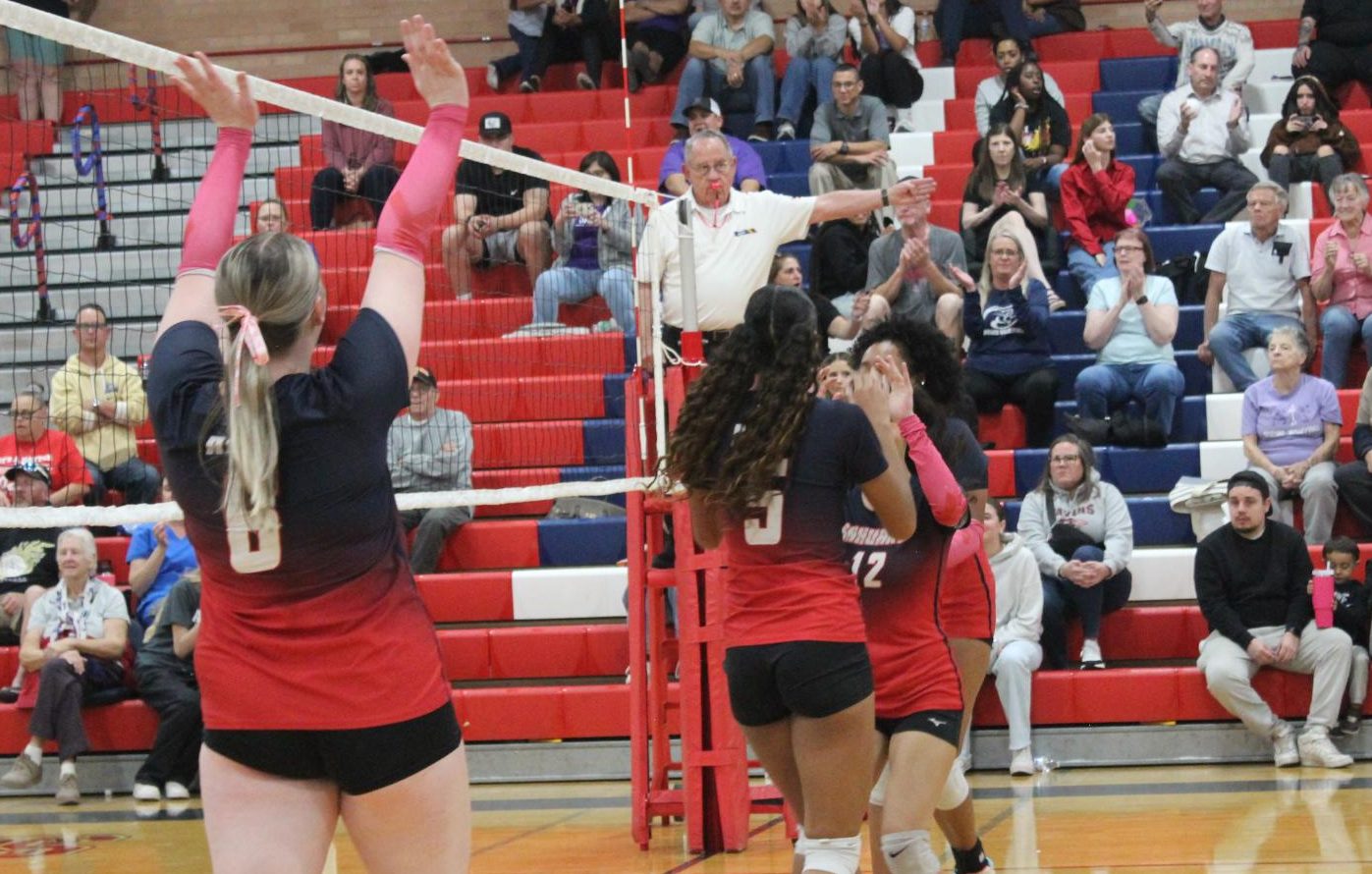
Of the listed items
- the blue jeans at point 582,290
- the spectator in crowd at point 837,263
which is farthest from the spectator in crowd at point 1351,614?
the blue jeans at point 582,290

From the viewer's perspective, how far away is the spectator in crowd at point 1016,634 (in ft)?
30.0

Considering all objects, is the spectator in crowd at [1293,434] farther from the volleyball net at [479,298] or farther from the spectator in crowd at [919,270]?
the volleyball net at [479,298]

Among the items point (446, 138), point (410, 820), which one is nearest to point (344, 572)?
point (410, 820)

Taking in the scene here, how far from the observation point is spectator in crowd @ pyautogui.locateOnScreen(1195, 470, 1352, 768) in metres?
9.07

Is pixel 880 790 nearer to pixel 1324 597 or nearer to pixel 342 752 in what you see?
pixel 342 752

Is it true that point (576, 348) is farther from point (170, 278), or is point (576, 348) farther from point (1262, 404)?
point (1262, 404)

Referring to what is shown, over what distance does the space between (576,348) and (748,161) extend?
2.19m

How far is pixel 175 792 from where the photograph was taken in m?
9.48

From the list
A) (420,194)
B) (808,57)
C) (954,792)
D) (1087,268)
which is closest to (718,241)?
(954,792)

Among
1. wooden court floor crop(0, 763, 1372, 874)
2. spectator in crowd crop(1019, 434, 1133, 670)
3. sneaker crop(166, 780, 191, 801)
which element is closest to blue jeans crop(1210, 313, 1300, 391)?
spectator in crowd crop(1019, 434, 1133, 670)

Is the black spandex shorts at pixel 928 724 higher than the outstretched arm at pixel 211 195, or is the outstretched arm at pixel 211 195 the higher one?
the outstretched arm at pixel 211 195

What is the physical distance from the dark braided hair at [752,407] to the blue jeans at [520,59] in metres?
11.8

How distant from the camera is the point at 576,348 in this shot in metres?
11.1

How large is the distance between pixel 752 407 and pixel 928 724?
3.52 ft
